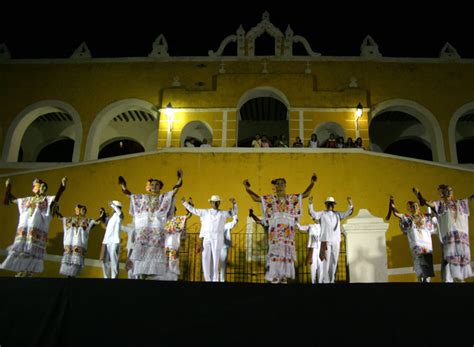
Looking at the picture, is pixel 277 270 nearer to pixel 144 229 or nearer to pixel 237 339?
pixel 144 229

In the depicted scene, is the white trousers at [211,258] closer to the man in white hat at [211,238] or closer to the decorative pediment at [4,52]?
the man in white hat at [211,238]

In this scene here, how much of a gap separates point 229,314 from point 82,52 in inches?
650

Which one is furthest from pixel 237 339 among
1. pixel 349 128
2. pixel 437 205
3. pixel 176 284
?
pixel 349 128

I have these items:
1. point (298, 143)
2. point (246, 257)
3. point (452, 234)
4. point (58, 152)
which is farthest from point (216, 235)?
point (58, 152)

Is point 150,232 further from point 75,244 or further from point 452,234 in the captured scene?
point 452,234

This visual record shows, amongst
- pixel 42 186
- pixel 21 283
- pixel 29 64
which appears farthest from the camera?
pixel 29 64

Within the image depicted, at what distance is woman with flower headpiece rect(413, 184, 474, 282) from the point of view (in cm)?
891

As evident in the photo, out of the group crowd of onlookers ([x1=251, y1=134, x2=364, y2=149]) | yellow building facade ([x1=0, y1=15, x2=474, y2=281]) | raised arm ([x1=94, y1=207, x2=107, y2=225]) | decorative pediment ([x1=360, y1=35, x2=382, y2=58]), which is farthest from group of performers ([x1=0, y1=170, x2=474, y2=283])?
decorative pediment ([x1=360, y1=35, x2=382, y2=58])

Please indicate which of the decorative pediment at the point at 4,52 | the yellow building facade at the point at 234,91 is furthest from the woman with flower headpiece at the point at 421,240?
the decorative pediment at the point at 4,52

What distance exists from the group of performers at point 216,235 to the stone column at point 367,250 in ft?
1.68

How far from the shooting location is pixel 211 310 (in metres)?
4.45

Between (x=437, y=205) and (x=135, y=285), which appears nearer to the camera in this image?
(x=135, y=285)

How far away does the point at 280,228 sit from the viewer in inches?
360

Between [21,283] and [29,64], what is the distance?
1594cm
